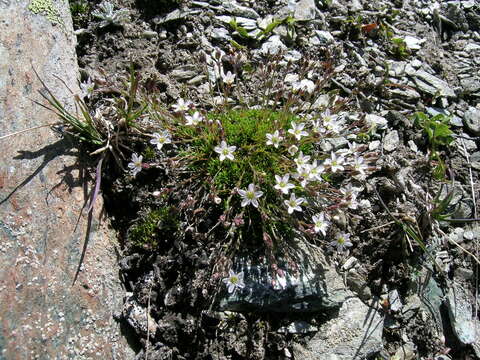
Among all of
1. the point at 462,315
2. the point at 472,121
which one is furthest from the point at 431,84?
the point at 462,315

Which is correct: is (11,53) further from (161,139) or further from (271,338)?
(271,338)

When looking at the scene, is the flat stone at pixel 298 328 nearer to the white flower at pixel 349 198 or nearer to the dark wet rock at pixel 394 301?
the dark wet rock at pixel 394 301

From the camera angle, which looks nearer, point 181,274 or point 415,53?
point 181,274

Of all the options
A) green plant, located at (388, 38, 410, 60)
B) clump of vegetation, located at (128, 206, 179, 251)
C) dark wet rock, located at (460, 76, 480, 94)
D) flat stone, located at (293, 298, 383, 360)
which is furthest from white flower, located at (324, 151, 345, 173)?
dark wet rock, located at (460, 76, 480, 94)

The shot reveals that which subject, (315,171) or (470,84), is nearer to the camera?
(315,171)

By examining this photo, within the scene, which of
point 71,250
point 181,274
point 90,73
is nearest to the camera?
point 71,250

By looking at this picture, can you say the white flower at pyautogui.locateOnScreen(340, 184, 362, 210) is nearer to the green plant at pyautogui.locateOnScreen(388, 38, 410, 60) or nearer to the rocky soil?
the rocky soil

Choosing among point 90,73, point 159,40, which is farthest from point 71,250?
point 159,40

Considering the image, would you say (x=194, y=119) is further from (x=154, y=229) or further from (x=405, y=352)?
(x=405, y=352)
